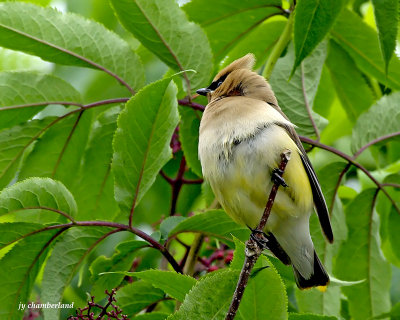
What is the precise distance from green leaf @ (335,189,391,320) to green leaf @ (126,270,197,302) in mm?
1181

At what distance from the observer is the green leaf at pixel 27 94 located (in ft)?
9.75

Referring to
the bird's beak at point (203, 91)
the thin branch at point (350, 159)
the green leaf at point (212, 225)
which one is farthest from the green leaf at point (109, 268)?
the thin branch at point (350, 159)

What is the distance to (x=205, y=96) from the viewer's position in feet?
11.3

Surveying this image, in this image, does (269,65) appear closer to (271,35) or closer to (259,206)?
(271,35)

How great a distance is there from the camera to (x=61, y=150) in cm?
311

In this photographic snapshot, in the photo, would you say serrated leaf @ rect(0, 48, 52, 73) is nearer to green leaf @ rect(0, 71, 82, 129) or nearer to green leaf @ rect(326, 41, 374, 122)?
green leaf @ rect(0, 71, 82, 129)

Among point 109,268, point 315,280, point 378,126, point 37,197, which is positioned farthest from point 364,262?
point 37,197

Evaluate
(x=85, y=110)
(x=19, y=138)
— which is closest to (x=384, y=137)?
(x=85, y=110)

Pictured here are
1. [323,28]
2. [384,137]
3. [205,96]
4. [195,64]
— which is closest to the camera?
[323,28]

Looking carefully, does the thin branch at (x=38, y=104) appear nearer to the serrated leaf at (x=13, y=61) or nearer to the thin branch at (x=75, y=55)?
the thin branch at (x=75, y=55)

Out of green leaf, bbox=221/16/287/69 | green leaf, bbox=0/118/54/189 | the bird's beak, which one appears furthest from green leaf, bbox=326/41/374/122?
green leaf, bbox=0/118/54/189

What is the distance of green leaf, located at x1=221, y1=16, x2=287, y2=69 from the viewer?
346 cm

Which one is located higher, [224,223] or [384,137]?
[384,137]

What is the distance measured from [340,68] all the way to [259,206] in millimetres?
867
